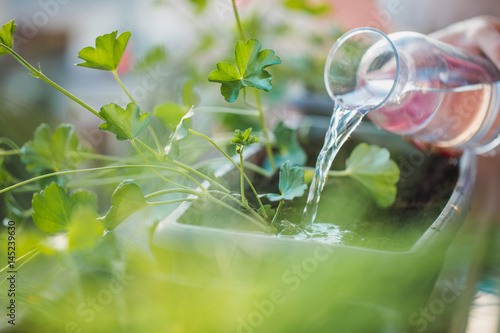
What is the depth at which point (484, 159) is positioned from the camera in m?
0.92

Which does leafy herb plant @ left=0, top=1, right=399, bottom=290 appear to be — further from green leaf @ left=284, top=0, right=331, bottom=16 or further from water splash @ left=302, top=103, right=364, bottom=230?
green leaf @ left=284, top=0, right=331, bottom=16

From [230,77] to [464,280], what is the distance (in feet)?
1.11

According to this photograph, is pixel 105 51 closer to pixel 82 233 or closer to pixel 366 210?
pixel 82 233

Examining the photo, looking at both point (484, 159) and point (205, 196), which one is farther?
point (484, 159)

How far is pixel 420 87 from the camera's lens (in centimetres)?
50

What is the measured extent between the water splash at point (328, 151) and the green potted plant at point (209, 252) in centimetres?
2

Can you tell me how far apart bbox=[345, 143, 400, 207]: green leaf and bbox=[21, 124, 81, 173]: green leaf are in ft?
0.91

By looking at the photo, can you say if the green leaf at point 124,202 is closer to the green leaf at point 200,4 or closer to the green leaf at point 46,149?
the green leaf at point 46,149

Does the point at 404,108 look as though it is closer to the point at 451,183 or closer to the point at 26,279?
the point at 451,183

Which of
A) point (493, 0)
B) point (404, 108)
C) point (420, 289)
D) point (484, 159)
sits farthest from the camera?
point (493, 0)

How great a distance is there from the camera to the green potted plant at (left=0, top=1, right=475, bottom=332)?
1.02 feet

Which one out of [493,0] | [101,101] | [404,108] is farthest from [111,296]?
[493,0]

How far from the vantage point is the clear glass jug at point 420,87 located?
468 mm

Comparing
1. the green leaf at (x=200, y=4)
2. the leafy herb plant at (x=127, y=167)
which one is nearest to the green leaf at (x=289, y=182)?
the leafy herb plant at (x=127, y=167)
